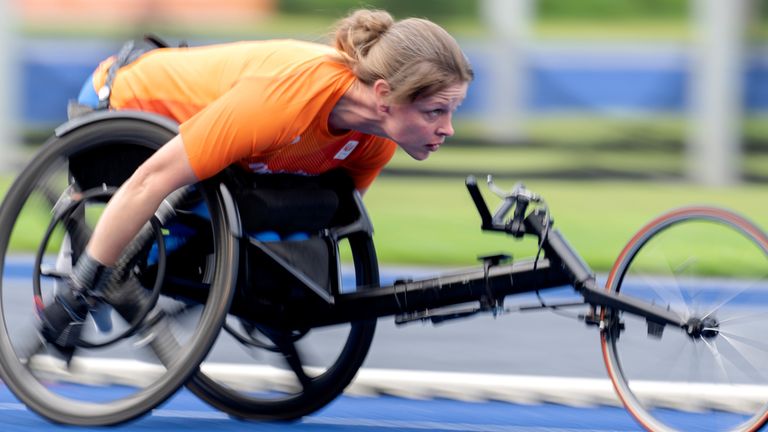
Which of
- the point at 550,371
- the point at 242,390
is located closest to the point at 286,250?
the point at 242,390

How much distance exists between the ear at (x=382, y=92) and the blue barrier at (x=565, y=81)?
8.78m

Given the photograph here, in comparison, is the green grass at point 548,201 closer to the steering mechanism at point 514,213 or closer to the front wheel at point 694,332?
the front wheel at point 694,332

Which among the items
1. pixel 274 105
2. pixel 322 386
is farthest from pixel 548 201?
pixel 274 105

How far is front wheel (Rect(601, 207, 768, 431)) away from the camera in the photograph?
3.66 metres

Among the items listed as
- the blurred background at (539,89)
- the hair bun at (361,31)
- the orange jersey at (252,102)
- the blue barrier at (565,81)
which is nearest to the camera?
the orange jersey at (252,102)

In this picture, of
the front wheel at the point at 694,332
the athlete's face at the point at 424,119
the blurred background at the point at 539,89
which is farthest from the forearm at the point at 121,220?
the blurred background at the point at 539,89

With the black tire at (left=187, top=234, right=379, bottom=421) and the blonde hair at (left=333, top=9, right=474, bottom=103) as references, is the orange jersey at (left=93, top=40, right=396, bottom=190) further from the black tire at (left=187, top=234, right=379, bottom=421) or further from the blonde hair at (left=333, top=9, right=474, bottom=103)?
the black tire at (left=187, top=234, right=379, bottom=421)

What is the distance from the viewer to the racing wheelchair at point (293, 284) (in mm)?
3705

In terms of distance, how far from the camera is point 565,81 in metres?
12.8

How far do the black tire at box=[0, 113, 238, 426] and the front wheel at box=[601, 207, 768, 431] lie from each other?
1.02m

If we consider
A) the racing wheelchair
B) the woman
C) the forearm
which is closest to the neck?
the woman

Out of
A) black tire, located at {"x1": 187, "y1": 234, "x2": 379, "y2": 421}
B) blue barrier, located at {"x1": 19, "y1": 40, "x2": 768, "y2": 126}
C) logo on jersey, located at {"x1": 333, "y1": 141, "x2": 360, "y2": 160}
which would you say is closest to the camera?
logo on jersey, located at {"x1": 333, "y1": 141, "x2": 360, "y2": 160}

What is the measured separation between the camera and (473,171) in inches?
483

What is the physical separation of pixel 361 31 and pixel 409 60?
0.23 metres
